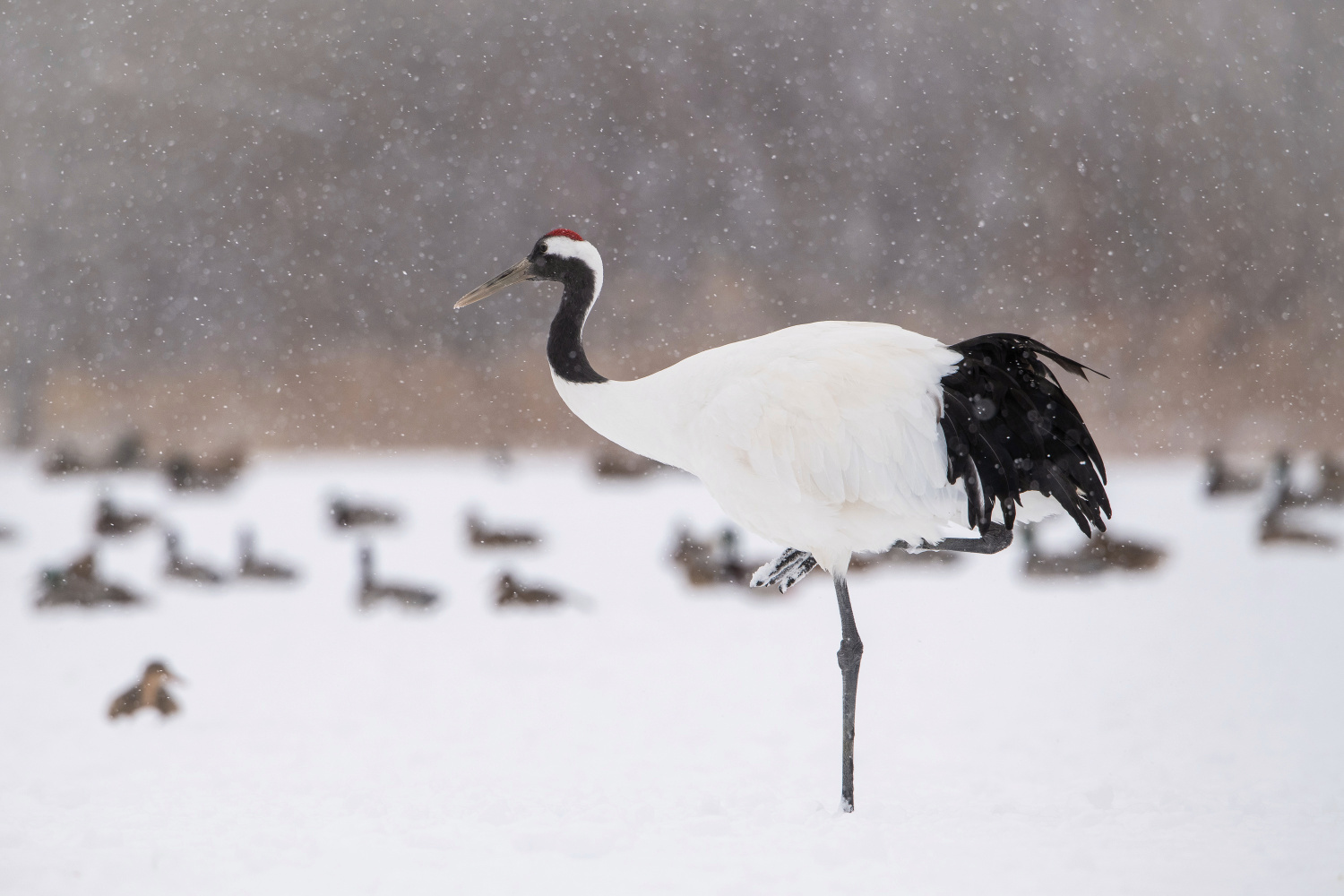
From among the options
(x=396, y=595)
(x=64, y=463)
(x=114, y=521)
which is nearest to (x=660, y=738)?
(x=396, y=595)

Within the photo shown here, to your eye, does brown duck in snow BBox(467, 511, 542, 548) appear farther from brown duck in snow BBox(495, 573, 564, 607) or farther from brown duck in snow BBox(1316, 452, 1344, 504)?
brown duck in snow BBox(1316, 452, 1344, 504)

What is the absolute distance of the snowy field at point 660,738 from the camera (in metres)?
2.95

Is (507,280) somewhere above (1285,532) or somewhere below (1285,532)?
above

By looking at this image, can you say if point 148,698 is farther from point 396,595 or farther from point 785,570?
point 785,570

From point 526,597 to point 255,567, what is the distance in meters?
1.87

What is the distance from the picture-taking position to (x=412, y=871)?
290 centimetres

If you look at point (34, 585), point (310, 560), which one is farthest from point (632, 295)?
point (34, 585)

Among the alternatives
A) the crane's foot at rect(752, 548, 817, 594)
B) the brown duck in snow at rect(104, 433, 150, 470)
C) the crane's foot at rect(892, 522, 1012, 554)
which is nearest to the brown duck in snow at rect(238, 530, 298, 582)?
the crane's foot at rect(752, 548, 817, 594)

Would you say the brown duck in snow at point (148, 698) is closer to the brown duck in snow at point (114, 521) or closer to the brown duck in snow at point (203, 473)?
the brown duck in snow at point (114, 521)

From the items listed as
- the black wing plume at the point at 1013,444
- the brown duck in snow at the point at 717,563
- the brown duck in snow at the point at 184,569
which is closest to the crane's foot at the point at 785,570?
the black wing plume at the point at 1013,444

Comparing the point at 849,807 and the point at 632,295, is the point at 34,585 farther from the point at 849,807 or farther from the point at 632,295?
the point at 632,295

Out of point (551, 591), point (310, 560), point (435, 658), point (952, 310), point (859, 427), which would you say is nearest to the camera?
point (859, 427)

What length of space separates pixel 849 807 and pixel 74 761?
8.81ft

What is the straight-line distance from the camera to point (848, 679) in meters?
3.39
